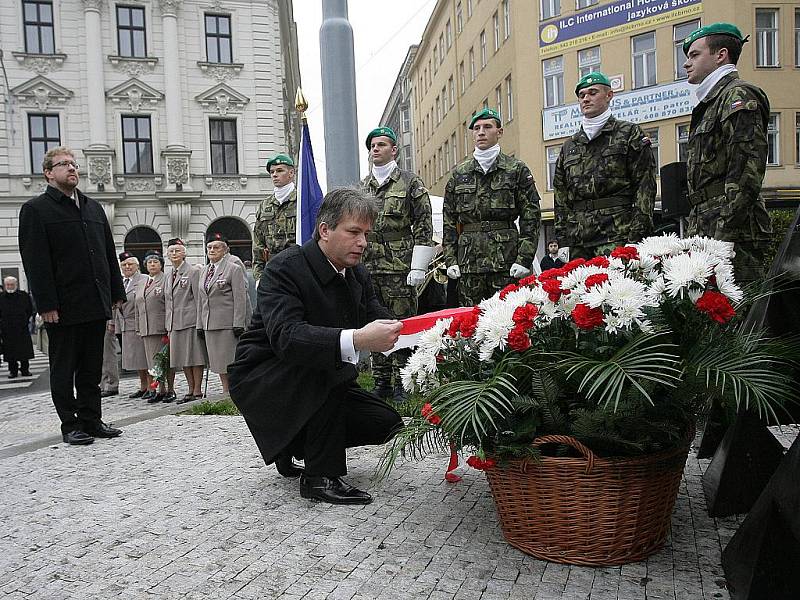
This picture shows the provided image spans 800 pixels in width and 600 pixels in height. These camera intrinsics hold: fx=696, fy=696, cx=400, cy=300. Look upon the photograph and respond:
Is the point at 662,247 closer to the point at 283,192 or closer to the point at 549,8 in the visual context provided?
the point at 283,192

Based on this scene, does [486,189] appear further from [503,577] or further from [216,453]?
[503,577]

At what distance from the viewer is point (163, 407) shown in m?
7.11

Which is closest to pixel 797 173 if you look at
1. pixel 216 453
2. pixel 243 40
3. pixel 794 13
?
pixel 794 13

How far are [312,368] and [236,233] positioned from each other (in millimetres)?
25788

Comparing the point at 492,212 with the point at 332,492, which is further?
the point at 492,212

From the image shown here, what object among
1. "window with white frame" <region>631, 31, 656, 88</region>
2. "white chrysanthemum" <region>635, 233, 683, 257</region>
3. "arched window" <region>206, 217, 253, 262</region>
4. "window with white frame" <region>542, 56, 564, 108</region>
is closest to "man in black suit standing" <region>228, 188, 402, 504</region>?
"white chrysanthemum" <region>635, 233, 683, 257</region>

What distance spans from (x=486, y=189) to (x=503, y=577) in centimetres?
358

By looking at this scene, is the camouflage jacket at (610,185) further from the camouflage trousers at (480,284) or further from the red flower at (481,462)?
the red flower at (481,462)

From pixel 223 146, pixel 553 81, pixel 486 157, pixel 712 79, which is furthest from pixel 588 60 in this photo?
pixel 712 79

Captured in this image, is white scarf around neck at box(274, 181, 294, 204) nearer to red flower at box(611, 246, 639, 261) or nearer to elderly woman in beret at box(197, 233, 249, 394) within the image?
elderly woman in beret at box(197, 233, 249, 394)

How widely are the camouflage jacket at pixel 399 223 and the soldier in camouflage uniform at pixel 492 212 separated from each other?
1.60 ft

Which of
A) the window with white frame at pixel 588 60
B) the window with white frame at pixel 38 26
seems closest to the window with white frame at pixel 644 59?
the window with white frame at pixel 588 60

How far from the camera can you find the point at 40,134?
88.0ft

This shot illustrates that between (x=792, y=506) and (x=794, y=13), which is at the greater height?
(x=794, y=13)
